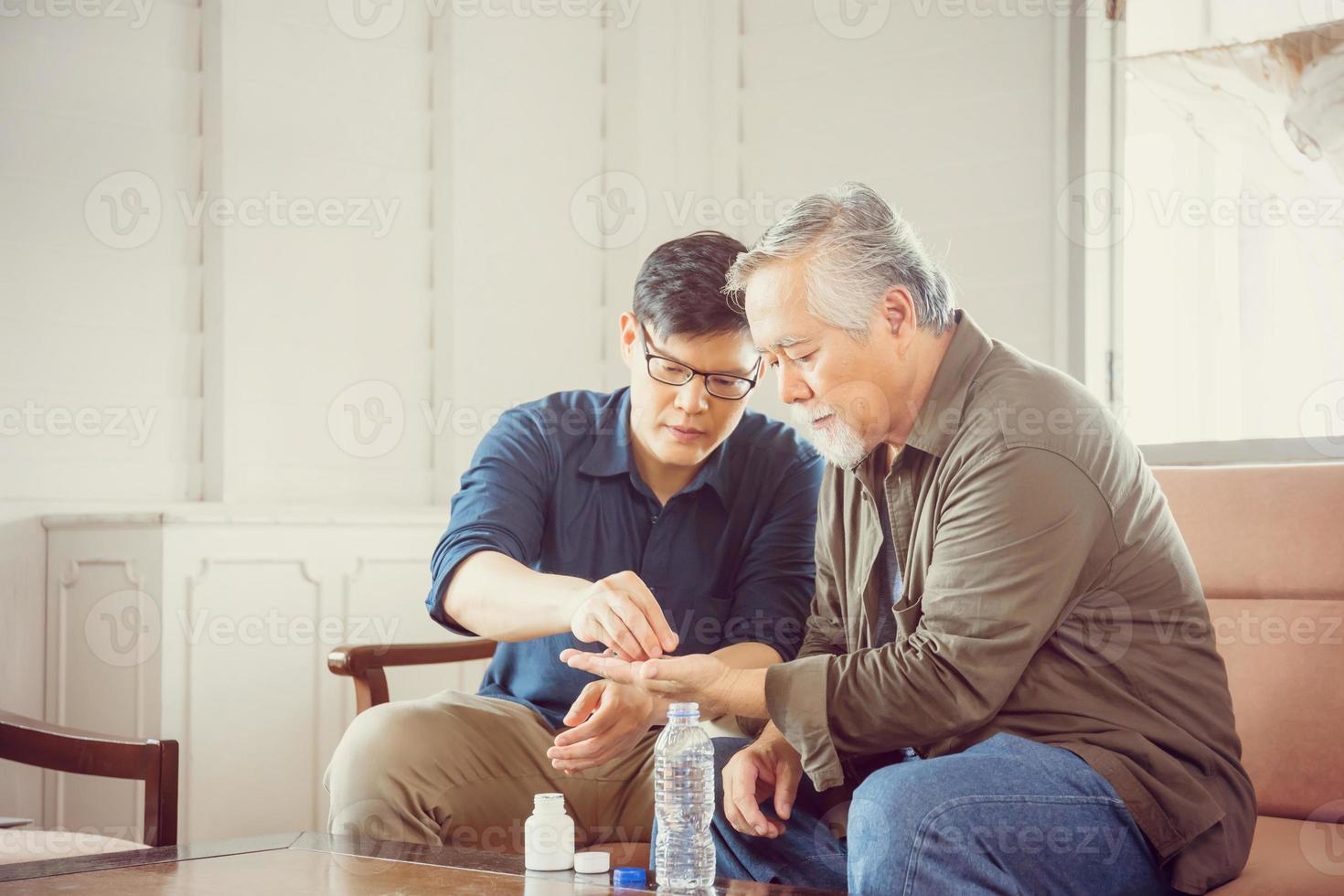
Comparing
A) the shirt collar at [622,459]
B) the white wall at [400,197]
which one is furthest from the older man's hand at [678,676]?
the white wall at [400,197]

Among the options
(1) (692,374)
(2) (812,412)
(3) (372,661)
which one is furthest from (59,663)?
(2) (812,412)

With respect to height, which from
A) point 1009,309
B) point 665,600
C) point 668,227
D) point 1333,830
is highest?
point 668,227

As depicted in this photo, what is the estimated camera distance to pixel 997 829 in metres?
1.42

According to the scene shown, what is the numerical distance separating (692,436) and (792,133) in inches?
66.6

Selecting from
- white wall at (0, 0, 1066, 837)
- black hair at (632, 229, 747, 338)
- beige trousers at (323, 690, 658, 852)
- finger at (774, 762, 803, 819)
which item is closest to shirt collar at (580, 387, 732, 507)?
black hair at (632, 229, 747, 338)

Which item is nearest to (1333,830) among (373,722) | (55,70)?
(373,722)

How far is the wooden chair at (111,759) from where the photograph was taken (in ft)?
6.43

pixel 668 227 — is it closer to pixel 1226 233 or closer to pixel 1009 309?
pixel 1009 309

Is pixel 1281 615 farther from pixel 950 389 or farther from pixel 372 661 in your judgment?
pixel 372 661

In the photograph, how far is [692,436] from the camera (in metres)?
2.16

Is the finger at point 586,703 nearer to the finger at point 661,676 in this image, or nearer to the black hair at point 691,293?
the finger at point 661,676

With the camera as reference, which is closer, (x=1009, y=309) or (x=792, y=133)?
(x=1009, y=309)

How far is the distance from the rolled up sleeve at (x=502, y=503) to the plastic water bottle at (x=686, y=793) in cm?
52

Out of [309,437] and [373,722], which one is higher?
[309,437]
